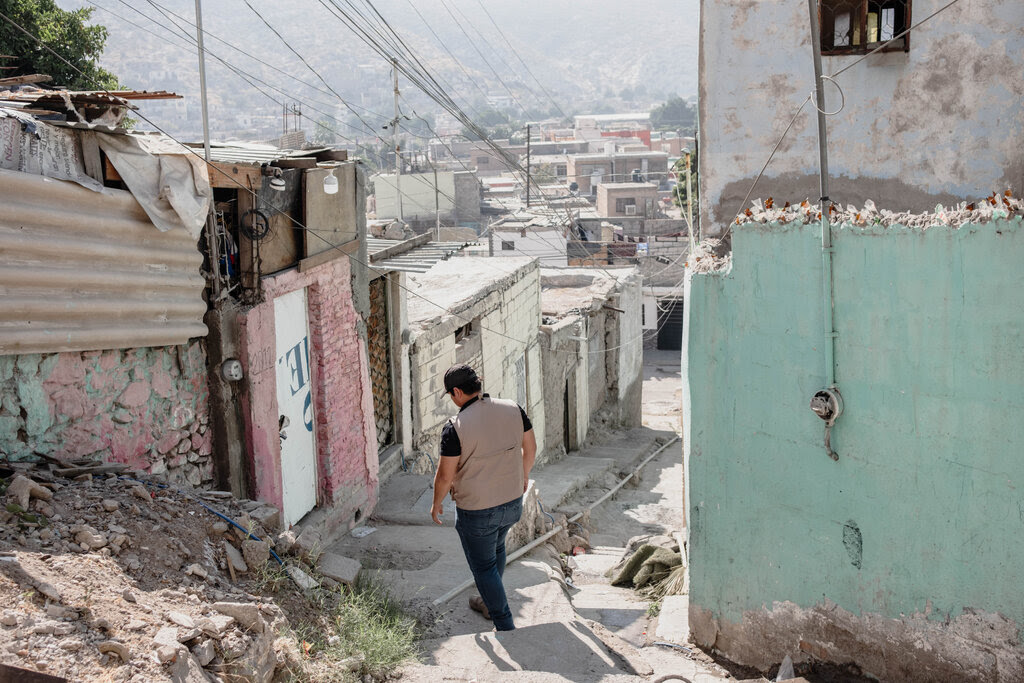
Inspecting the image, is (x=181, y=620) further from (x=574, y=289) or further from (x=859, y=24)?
(x=574, y=289)

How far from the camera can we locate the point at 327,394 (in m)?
8.03

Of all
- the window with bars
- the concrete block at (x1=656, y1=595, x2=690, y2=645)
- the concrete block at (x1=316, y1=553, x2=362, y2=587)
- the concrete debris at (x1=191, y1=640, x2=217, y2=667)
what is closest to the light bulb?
the concrete block at (x1=316, y1=553, x2=362, y2=587)

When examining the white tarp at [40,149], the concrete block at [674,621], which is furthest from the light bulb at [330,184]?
the concrete block at [674,621]

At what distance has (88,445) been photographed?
5.44m

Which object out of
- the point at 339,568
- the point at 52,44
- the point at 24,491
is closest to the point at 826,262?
the point at 339,568

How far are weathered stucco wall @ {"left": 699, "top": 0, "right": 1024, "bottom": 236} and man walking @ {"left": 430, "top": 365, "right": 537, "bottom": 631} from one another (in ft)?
7.78

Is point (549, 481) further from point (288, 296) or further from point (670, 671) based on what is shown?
point (670, 671)

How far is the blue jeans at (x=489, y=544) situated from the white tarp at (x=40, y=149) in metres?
2.82

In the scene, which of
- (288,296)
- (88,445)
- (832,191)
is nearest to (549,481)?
(288,296)

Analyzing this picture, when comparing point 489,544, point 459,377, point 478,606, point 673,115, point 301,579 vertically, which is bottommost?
point 478,606

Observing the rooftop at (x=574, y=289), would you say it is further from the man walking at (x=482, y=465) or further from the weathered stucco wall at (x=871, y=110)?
the man walking at (x=482, y=465)

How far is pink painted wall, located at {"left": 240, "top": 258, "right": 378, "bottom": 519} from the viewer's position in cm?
682

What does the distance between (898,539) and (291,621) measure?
3214 millimetres

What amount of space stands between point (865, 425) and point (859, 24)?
2881 mm
